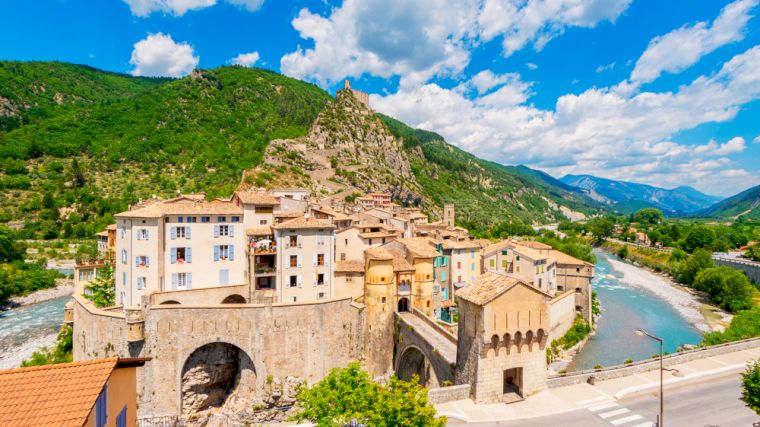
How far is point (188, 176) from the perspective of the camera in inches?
4611

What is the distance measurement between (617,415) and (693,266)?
3270 inches

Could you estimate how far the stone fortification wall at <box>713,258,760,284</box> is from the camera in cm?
7356

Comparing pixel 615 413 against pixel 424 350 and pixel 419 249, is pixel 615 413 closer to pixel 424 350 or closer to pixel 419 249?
pixel 424 350

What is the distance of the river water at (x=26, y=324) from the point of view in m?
44.8

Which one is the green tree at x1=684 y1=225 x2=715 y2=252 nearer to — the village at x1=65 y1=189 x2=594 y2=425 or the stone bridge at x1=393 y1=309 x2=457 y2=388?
the village at x1=65 y1=189 x2=594 y2=425

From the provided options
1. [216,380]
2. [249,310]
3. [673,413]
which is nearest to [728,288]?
[673,413]

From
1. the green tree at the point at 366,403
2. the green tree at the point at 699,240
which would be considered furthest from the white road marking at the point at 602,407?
the green tree at the point at 699,240

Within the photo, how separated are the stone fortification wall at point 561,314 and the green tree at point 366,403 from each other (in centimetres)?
3244

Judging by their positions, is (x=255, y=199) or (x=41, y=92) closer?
(x=255, y=199)

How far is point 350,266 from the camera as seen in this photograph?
39719mm

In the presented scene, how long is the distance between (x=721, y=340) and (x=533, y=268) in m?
19.6

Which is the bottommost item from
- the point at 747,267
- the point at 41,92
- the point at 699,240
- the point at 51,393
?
the point at 747,267

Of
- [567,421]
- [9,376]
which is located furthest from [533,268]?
[9,376]

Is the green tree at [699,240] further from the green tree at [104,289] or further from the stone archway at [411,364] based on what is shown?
the green tree at [104,289]
